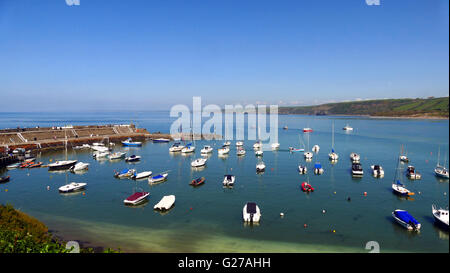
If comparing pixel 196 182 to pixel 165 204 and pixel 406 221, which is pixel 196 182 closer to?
pixel 165 204

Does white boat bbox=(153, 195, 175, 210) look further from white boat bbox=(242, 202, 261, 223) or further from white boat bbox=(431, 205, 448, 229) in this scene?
white boat bbox=(431, 205, 448, 229)

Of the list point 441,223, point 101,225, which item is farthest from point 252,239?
point 441,223

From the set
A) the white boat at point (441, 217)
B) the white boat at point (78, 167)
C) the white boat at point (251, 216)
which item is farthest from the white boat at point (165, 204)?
the white boat at point (78, 167)

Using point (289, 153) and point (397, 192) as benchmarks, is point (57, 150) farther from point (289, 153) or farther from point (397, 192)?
point (397, 192)

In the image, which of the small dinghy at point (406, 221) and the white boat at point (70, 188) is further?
the white boat at point (70, 188)

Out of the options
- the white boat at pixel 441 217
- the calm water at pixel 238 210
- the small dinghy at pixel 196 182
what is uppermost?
the white boat at pixel 441 217

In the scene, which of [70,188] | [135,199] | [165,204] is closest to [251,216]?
[165,204]

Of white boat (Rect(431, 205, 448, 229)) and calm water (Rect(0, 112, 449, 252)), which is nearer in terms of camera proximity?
calm water (Rect(0, 112, 449, 252))

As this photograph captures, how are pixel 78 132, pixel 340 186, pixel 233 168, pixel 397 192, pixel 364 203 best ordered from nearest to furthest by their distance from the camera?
1. pixel 364 203
2. pixel 397 192
3. pixel 340 186
4. pixel 233 168
5. pixel 78 132

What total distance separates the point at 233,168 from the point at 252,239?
2866 cm

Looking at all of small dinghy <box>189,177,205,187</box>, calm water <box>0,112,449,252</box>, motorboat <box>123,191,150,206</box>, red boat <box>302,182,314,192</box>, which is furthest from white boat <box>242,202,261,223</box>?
small dinghy <box>189,177,205,187</box>

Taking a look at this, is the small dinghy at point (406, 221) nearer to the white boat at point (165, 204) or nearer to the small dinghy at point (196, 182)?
the white boat at point (165, 204)
